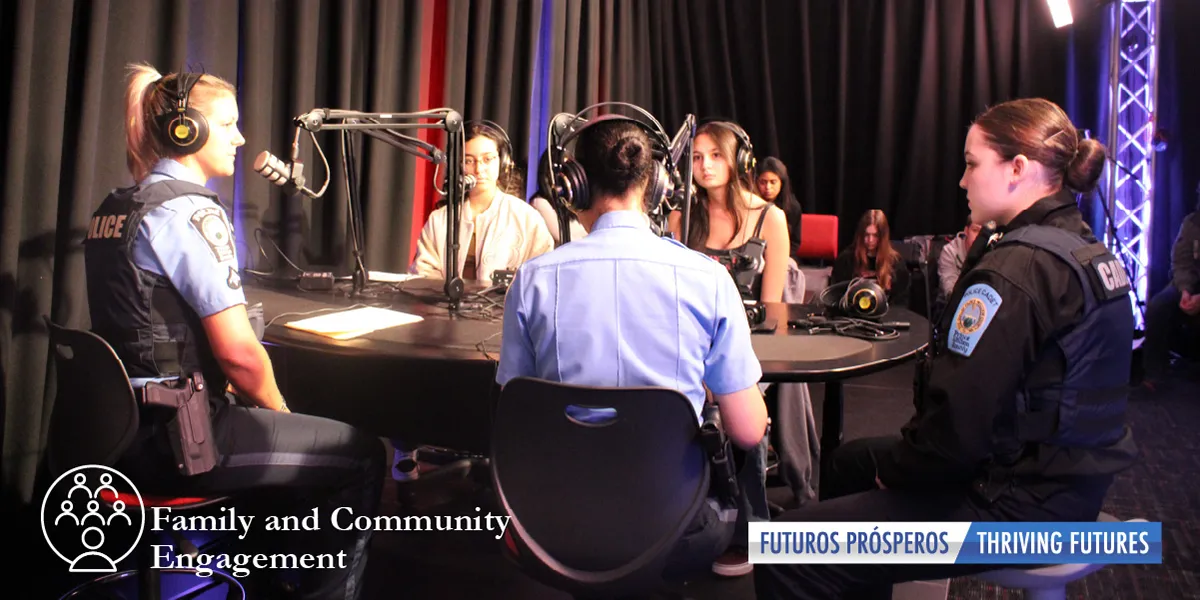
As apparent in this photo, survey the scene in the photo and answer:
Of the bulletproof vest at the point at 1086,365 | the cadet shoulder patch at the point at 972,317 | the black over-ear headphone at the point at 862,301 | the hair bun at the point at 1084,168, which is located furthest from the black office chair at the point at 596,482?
the black over-ear headphone at the point at 862,301

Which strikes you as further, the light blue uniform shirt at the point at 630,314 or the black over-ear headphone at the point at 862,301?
the black over-ear headphone at the point at 862,301

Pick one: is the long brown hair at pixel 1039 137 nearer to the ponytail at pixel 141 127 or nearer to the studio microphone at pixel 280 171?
the ponytail at pixel 141 127

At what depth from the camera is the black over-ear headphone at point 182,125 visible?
1925 millimetres

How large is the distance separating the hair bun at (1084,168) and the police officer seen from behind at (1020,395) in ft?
0.19

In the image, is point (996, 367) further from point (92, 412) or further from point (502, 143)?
point (502, 143)

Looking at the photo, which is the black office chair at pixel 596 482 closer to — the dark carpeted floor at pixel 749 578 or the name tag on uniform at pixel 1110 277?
the name tag on uniform at pixel 1110 277

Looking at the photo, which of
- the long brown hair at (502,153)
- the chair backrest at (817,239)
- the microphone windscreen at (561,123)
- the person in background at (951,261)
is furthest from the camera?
the chair backrest at (817,239)

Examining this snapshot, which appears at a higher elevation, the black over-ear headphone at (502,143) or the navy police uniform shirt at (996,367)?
the black over-ear headphone at (502,143)

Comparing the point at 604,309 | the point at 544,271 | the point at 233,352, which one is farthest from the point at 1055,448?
the point at 233,352

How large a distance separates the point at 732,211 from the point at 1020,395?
60.0 inches

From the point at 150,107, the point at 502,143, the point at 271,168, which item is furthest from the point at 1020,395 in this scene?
the point at 502,143

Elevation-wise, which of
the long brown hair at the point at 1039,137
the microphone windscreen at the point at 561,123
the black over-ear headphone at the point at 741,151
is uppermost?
the black over-ear headphone at the point at 741,151

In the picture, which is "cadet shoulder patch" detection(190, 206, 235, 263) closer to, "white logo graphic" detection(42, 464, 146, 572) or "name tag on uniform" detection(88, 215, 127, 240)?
"name tag on uniform" detection(88, 215, 127, 240)

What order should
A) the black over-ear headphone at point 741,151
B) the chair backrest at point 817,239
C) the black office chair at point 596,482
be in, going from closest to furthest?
the black office chair at point 596,482 → the black over-ear headphone at point 741,151 → the chair backrest at point 817,239
